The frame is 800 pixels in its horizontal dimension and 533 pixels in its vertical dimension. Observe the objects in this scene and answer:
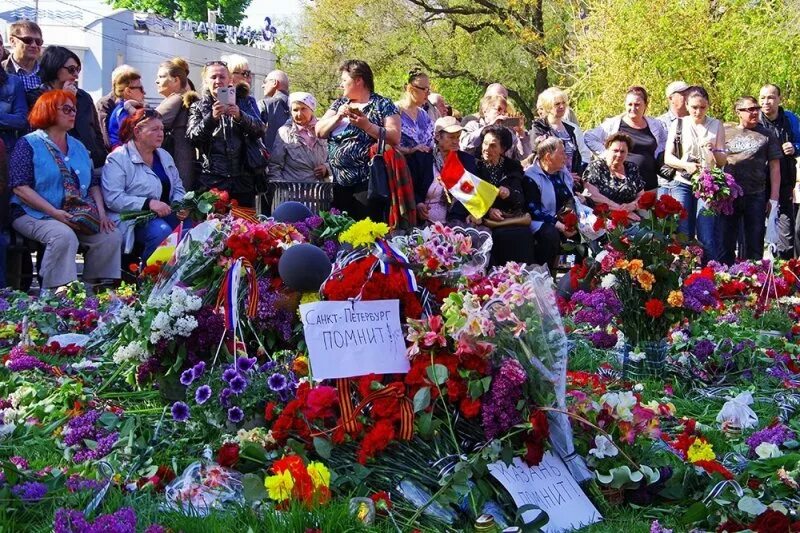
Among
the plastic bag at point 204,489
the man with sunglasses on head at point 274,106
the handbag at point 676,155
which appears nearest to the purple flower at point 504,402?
the plastic bag at point 204,489

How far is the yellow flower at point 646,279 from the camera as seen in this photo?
491cm

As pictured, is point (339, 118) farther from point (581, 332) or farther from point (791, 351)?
point (791, 351)

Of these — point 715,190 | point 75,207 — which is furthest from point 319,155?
point 715,190

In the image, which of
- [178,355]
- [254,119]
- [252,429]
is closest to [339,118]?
[254,119]

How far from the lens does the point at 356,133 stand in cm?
768

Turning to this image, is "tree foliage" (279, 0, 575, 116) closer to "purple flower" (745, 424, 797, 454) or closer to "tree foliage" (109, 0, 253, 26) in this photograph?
"purple flower" (745, 424, 797, 454)

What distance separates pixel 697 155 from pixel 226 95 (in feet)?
14.4

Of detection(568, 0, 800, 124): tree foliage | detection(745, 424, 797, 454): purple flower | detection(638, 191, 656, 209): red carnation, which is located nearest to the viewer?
detection(745, 424, 797, 454): purple flower

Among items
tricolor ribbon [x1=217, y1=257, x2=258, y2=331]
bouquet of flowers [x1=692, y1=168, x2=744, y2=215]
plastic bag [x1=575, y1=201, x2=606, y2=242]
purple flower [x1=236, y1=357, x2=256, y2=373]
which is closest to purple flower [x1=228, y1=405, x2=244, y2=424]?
purple flower [x1=236, y1=357, x2=256, y2=373]

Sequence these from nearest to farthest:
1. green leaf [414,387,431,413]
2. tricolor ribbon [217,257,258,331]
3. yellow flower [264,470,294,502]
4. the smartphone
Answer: yellow flower [264,470,294,502] < green leaf [414,387,431,413] < tricolor ribbon [217,257,258,331] < the smartphone

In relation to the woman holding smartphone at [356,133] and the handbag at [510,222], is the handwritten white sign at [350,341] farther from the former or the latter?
the handbag at [510,222]

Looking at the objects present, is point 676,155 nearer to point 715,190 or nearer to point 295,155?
point 715,190

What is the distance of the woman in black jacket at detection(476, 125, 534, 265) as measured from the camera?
8367 mm

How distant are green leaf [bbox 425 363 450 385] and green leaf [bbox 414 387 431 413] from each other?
4cm
